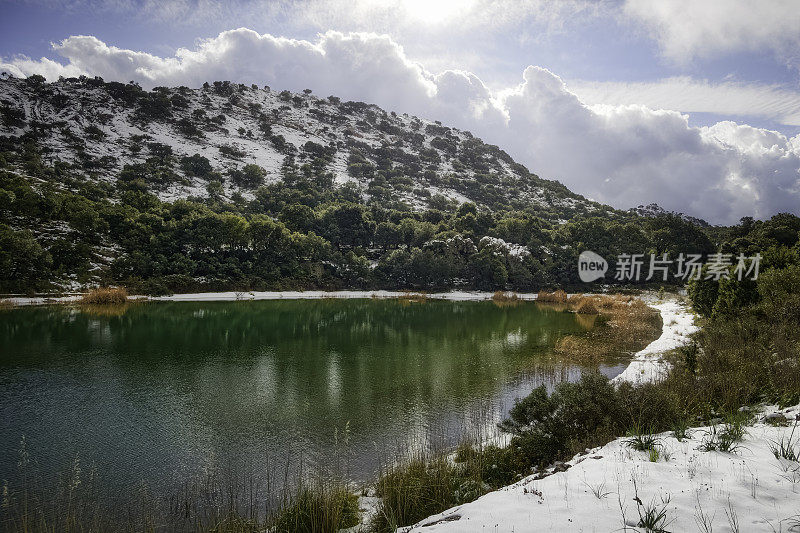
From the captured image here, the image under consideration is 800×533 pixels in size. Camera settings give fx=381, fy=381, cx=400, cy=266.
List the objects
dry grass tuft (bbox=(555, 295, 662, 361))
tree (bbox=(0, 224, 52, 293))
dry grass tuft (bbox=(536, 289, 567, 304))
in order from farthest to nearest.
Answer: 1. dry grass tuft (bbox=(536, 289, 567, 304))
2. tree (bbox=(0, 224, 52, 293))
3. dry grass tuft (bbox=(555, 295, 662, 361))

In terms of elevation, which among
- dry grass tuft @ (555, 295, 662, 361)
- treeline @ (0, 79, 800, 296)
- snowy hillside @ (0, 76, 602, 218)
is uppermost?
snowy hillside @ (0, 76, 602, 218)

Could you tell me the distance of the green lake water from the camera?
9.77 m

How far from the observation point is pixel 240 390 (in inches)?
579

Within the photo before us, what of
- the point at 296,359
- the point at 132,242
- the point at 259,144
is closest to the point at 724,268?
the point at 296,359

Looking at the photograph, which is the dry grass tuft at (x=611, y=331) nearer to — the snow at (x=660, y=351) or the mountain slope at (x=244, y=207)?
the snow at (x=660, y=351)

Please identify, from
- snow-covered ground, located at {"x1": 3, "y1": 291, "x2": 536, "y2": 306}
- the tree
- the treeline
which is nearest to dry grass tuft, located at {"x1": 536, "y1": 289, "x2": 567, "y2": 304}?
snow-covered ground, located at {"x1": 3, "y1": 291, "x2": 536, "y2": 306}

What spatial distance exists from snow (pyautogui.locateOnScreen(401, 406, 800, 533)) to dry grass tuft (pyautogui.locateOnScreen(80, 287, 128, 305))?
40.5 m

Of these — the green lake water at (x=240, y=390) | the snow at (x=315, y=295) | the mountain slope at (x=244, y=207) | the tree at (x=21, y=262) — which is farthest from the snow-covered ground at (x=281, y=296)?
the green lake water at (x=240, y=390)

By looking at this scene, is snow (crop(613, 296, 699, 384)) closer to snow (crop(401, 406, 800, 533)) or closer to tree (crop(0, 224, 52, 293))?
snow (crop(401, 406, 800, 533))

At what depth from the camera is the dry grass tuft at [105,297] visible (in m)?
35.0

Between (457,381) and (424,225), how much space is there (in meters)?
50.9

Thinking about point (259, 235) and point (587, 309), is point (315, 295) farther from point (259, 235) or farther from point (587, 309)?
point (587, 309)

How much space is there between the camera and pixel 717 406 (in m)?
9.53

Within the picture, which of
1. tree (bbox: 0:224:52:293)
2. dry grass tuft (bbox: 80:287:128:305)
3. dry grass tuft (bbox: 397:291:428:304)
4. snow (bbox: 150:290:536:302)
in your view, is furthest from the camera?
dry grass tuft (bbox: 397:291:428:304)
